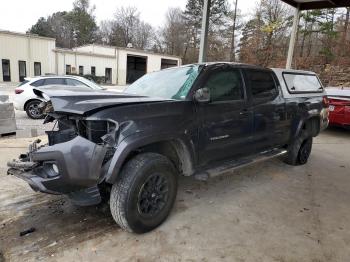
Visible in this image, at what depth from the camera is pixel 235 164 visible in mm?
4191

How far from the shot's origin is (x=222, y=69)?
4.04 metres

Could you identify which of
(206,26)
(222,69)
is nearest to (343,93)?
(206,26)

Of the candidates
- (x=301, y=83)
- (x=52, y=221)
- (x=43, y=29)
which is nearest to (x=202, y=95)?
(x=52, y=221)

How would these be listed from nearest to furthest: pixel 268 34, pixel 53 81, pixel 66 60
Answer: pixel 53 81 < pixel 268 34 < pixel 66 60

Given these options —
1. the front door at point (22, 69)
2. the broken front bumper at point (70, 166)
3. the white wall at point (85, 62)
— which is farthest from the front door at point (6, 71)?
the broken front bumper at point (70, 166)

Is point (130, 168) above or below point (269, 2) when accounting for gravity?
below

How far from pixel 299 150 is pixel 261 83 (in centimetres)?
189

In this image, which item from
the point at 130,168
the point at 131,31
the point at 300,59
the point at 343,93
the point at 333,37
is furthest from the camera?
the point at 131,31

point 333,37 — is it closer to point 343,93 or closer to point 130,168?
point 343,93

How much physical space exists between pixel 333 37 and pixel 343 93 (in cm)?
1874

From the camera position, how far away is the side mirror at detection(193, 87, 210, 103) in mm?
3463

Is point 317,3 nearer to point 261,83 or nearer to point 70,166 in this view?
point 261,83

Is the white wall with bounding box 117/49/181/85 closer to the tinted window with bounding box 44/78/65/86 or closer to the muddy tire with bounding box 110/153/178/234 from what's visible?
the tinted window with bounding box 44/78/65/86

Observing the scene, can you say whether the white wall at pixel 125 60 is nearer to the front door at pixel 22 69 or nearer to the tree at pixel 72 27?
the front door at pixel 22 69
